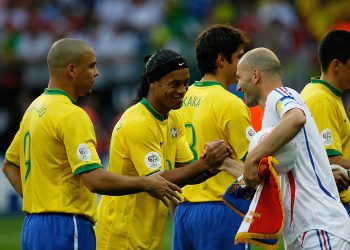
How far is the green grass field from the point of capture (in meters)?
14.4

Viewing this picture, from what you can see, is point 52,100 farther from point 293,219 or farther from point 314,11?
point 314,11

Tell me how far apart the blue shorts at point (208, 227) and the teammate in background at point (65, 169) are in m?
1.10

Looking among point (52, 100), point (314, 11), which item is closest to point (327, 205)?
point (52, 100)

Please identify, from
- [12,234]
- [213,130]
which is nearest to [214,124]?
[213,130]

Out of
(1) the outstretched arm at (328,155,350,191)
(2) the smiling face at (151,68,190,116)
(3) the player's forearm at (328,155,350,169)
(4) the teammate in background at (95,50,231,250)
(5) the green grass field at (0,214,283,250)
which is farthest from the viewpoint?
(5) the green grass field at (0,214,283,250)

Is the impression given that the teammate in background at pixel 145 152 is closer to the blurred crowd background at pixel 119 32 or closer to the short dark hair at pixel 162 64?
the short dark hair at pixel 162 64

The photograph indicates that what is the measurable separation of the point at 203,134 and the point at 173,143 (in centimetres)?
35

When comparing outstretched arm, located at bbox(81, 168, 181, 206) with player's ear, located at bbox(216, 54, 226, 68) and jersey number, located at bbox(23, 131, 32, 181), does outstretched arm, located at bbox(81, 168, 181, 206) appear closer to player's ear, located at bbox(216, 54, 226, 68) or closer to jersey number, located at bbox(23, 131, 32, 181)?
jersey number, located at bbox(23, 131, 32, 181)

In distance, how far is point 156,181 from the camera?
21.6 feet

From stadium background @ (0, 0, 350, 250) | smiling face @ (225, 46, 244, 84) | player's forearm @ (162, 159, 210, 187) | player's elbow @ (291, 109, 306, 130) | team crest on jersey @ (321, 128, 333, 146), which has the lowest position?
player's forearm @ (162, 159, 210, 187)

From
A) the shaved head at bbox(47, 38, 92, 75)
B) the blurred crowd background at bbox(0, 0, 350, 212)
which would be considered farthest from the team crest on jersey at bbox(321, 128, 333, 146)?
the blurred crowd background at bbox(0, 0, 350, 212)

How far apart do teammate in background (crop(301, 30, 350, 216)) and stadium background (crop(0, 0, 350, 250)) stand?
373 inches

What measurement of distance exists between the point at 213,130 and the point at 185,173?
85 centimetres

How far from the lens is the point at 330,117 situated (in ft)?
25.5
